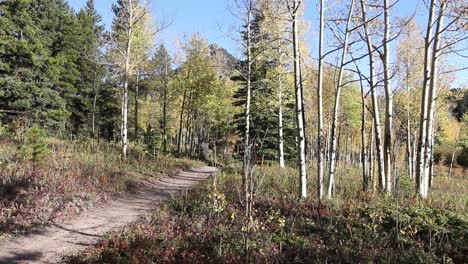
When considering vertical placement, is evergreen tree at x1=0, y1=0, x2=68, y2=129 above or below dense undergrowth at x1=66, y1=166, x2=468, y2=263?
above

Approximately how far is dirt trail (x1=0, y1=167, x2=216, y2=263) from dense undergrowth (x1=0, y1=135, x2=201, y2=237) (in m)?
0.34

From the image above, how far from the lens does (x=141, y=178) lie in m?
13.2

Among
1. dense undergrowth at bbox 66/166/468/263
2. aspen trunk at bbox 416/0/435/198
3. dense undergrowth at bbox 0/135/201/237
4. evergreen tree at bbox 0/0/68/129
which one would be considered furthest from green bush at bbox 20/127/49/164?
evergreen tree at bbox 0/0/68/129

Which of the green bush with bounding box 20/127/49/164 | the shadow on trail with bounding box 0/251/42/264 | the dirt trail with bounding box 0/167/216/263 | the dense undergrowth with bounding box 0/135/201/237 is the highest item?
the green bush with bounding box 20/127/49/164

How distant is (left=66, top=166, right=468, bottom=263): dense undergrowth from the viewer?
20.0 ft

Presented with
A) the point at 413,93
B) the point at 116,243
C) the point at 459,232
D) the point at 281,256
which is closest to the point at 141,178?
the point at 116,243

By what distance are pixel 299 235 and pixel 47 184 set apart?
21.9 feet

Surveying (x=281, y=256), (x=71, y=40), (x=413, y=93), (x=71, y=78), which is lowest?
(x=281, y=256)

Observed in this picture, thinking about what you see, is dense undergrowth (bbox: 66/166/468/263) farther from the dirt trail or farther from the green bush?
the green bush

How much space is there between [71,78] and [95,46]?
4703 millimetres

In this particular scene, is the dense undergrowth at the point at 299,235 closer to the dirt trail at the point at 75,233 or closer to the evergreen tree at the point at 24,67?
the dirt trail at the point at 75,233

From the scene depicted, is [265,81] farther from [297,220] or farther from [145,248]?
[145,248]

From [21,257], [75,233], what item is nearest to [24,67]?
[75,233]

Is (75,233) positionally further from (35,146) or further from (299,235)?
(299,235)
